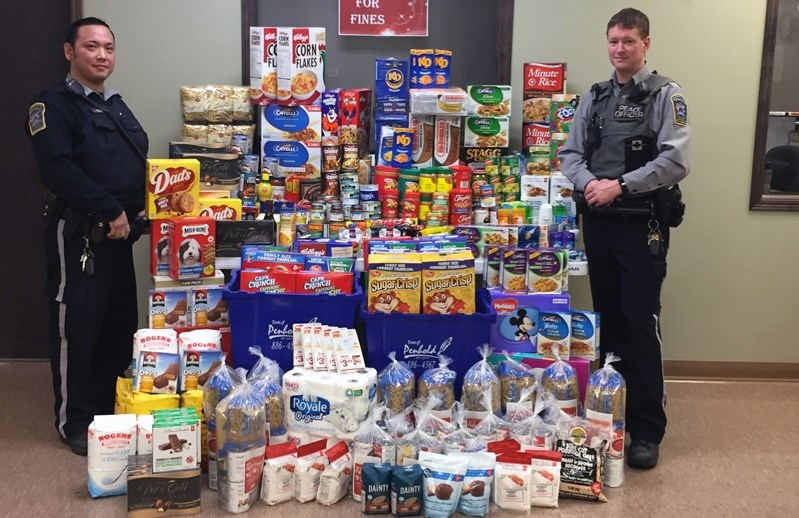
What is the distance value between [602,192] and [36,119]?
8.10 ft

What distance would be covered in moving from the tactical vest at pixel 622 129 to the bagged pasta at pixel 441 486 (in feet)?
5.05

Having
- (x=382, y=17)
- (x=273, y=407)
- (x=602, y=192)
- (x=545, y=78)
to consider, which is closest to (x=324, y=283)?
(x=273, y=407)

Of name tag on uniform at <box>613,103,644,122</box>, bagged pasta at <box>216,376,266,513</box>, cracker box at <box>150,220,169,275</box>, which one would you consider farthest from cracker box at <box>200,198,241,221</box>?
name tag on uniform at <box>613,103,644,122</box>

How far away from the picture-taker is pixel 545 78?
4707mm

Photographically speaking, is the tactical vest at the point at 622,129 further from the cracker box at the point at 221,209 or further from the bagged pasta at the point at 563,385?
the cracker box at the point at 221,209

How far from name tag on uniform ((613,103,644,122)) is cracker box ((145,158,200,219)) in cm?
193

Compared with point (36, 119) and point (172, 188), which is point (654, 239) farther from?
point (36, 119)

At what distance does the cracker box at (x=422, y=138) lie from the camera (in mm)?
4625

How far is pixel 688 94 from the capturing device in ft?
16.1

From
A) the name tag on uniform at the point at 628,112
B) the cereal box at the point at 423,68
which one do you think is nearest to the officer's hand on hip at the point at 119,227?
the cereal box at the point at 423,68

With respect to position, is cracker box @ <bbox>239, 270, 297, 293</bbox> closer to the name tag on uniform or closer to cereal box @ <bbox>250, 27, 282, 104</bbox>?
cereal box @ <bbox>250, 27, 282, 104</bbox>

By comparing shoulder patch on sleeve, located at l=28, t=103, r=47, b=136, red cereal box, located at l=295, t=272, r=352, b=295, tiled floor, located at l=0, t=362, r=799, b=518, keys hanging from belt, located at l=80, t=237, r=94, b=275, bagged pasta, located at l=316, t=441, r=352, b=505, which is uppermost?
shoulder patch on sleeve, located at l=28, t=103, r=47, b=136

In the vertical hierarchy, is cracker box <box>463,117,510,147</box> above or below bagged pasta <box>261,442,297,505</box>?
above

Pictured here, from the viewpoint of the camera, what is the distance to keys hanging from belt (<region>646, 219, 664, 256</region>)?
3843 mm
